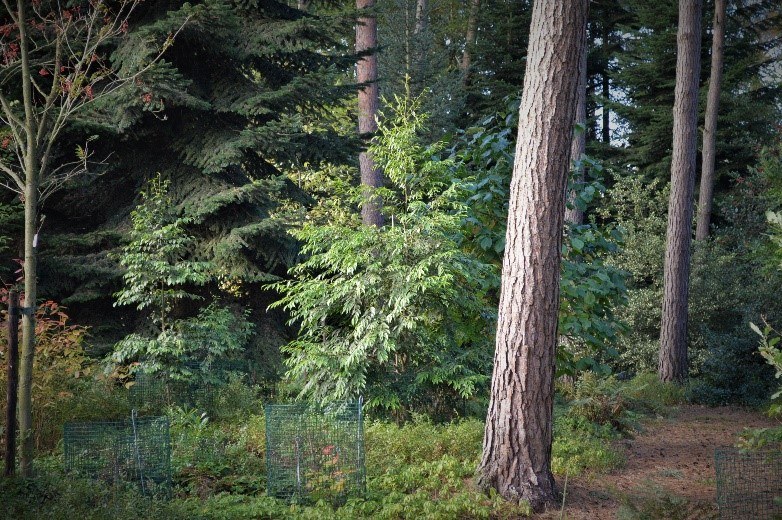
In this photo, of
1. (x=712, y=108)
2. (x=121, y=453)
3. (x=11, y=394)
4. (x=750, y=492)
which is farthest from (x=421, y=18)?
(x=750, y=492)

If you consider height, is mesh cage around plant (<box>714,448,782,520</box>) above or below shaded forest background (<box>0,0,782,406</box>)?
below

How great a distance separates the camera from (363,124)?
14516 millimetres

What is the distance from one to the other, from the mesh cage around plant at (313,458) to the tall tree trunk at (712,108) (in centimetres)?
1317

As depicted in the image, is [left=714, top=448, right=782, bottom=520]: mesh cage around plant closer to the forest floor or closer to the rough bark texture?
the forest floor

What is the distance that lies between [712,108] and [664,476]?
454 inches

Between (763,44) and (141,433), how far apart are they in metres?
18.9

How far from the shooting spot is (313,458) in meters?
5.84

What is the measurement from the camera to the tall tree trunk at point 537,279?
19.1ft

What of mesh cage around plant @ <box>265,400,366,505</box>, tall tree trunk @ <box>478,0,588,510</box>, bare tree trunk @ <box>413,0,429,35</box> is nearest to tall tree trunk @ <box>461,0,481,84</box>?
bare tree trunk @ <box>413,0,429,35</box>

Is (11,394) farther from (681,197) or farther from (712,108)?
(712,108)

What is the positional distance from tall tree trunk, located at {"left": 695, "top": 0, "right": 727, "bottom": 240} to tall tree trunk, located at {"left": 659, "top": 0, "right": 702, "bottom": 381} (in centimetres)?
367

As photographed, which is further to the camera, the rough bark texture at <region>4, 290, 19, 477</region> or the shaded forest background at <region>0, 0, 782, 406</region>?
the shaded forest background at <region>0, 0, 782, 406</region>

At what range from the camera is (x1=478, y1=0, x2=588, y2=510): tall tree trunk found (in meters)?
5.83

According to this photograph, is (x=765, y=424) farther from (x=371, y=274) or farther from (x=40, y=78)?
(x=40, y=78)
